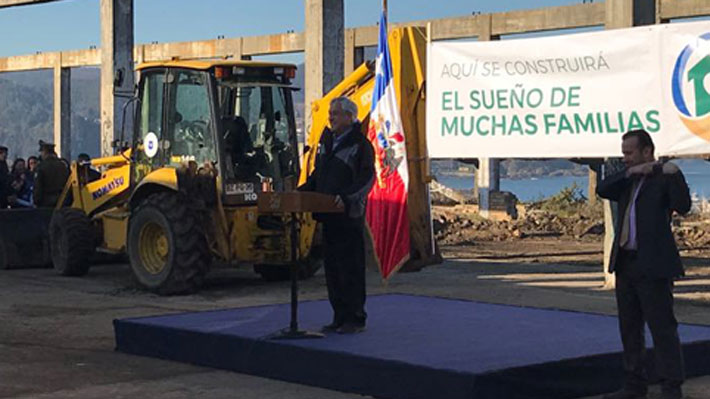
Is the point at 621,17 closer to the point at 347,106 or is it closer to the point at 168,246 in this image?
the point at 168,246

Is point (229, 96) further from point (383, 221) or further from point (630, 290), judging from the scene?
point (630, 290)

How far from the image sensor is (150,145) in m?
16.2

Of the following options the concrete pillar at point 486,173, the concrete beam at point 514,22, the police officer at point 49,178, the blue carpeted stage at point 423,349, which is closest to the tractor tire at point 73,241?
the police officer at point 49,178

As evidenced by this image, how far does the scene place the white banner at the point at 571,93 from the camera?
14062 millimetres

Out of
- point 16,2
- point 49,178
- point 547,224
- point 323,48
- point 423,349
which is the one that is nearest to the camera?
point 423,349

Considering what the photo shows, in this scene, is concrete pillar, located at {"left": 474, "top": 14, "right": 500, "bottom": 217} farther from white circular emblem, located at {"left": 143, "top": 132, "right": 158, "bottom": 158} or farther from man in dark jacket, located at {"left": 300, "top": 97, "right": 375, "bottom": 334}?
man in dark jacket, located at {"left": 300, "top": 97, "right": 375, "bottom": 334}

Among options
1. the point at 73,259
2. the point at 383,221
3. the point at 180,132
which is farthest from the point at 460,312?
the point at 73,259

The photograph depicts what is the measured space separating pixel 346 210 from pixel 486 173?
61.4ft

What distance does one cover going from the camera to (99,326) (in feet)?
41.2

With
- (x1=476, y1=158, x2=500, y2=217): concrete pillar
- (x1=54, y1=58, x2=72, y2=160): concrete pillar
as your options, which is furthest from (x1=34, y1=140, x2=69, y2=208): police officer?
(x1=54, y1=58, x2=72, y2=160): concrete pillar

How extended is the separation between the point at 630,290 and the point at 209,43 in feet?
91.6

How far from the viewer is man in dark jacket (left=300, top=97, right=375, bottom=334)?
10.1 metres

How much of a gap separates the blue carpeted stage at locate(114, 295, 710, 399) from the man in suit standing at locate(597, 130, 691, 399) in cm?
44

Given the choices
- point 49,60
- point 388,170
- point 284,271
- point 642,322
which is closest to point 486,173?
point 284,271
